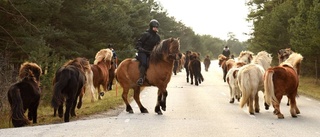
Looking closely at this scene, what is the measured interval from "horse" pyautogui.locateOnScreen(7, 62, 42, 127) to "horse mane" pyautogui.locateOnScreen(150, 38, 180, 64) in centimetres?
347

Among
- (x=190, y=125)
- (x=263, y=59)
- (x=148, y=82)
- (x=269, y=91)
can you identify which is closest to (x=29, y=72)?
(x=148, y=82)

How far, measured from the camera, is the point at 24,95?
12469 mm

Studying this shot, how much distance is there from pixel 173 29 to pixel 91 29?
55.0 metres

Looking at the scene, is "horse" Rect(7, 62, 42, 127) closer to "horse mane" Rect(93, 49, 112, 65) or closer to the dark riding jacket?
the dark riding jacket

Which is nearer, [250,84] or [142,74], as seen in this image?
[250,84]

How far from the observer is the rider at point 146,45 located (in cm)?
1456

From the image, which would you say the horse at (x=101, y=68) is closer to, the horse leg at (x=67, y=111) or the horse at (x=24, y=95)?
the horse at (x=24, y=95)

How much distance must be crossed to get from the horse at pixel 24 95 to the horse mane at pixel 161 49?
3.47 m

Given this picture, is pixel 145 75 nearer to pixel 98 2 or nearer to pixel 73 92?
pixel 73 92

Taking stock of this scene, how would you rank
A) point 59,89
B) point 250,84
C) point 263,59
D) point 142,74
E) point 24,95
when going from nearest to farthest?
point 24,95 → point 59,89 → point 250,84 → point 142,74 → point 263,59

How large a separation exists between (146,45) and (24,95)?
13.8 ft

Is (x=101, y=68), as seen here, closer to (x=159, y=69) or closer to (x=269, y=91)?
(x=159, y=69)

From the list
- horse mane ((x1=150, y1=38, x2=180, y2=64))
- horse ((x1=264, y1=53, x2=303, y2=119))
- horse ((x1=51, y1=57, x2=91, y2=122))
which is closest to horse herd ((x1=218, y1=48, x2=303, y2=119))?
horse ((x1=264, y1=53, x2=303, y2=119))

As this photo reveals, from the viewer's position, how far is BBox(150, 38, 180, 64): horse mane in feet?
46.1
